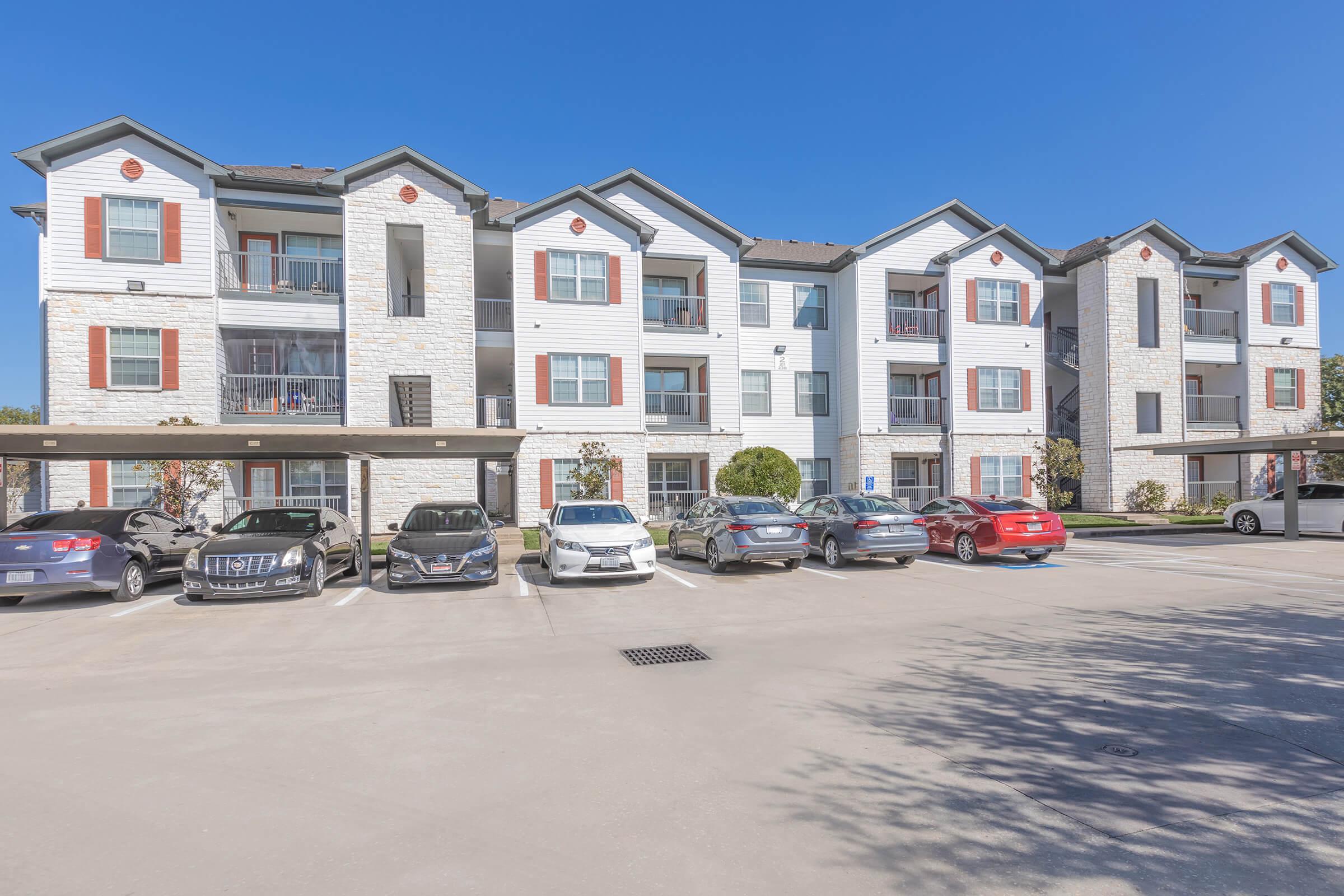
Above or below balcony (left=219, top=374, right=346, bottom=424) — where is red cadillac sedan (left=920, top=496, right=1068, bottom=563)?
below

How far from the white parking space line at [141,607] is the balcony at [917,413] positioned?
21995 mm

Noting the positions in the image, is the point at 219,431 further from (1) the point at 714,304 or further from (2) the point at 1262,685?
(1) the point at 714,304

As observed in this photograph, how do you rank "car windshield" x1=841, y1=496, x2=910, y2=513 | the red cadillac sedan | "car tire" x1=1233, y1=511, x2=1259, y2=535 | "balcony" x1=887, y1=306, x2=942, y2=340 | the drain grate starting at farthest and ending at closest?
"balcony" x1=887, y1=306, x2=942, y2=340
"car tire" x1=1233, y1=511, x2=1259, y2=535
the red cadillac sedan
"car windshield" x1=841, y1=496, x2=910, y2=513
the drain grate

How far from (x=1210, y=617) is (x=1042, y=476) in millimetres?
17678

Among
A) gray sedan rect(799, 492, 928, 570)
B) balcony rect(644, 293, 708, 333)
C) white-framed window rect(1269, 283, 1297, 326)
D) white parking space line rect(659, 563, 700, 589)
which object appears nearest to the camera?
white parking space line rect(659, 563, 700, 589)

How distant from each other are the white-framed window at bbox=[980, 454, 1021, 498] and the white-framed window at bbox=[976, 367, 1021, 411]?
75.6 inches

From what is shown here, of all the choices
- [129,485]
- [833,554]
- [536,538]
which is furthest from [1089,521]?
[129,485]

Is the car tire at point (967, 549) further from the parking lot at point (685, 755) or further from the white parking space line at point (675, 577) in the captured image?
the white parking space line at point (675, 577)

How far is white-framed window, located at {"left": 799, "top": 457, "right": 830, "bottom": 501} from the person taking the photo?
25.8m

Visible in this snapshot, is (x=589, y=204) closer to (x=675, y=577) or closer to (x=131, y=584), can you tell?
(x=675, y=577)

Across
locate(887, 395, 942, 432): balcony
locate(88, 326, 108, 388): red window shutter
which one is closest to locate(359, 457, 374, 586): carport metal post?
locate(88, 326, 108, 388): red window shutter

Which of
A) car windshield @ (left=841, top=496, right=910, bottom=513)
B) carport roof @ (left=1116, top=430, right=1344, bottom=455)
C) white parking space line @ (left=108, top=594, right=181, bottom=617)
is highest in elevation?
carport roof @ (left=1116, top=430, right=1344, bottom=455)

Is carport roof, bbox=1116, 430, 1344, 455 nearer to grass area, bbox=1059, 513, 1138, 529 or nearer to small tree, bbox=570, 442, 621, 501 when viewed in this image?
grass area, bbox=1059, 513, 1138, 529

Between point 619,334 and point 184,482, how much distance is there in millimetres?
12967
